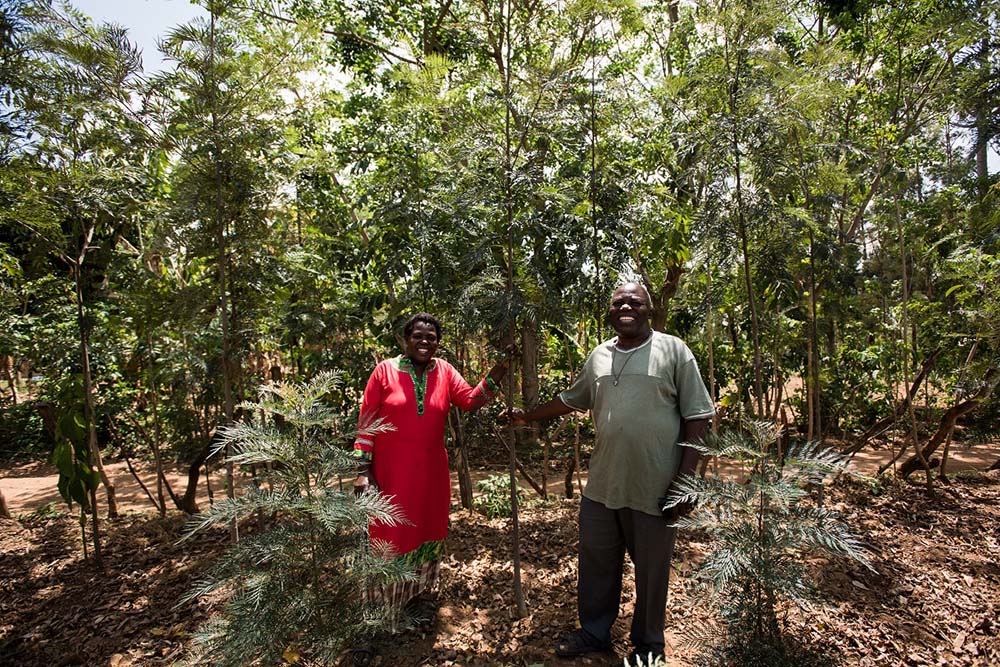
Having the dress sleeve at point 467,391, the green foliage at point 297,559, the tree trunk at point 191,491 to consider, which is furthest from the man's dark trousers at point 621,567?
the tree trunk at point 191,491

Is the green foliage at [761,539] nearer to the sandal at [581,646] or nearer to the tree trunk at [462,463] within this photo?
the sandal at [581,646]

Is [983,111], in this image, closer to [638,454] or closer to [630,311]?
[630,311]

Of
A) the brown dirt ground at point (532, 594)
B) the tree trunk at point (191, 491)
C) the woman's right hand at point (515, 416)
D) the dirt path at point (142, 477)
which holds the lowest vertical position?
the dirt path at point (142, 477)

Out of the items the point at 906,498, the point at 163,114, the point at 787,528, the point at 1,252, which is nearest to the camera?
the point at 787,528

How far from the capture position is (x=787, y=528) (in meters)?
2.18

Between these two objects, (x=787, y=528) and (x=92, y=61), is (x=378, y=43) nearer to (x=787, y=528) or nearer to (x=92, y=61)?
(x=92, y=61)

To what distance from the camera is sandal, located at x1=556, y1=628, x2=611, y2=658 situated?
2838 millimetres

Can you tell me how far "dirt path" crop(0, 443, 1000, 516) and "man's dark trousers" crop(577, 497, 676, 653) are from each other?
131 inches

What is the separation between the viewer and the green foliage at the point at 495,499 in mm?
5125

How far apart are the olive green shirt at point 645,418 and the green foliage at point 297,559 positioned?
997 mm

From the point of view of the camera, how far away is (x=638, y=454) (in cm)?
257

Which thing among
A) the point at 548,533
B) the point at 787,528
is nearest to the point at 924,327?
the point at 548,533

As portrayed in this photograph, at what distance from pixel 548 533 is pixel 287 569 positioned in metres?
2.68

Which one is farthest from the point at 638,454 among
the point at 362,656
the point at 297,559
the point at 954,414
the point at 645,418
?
the point at 954,414
